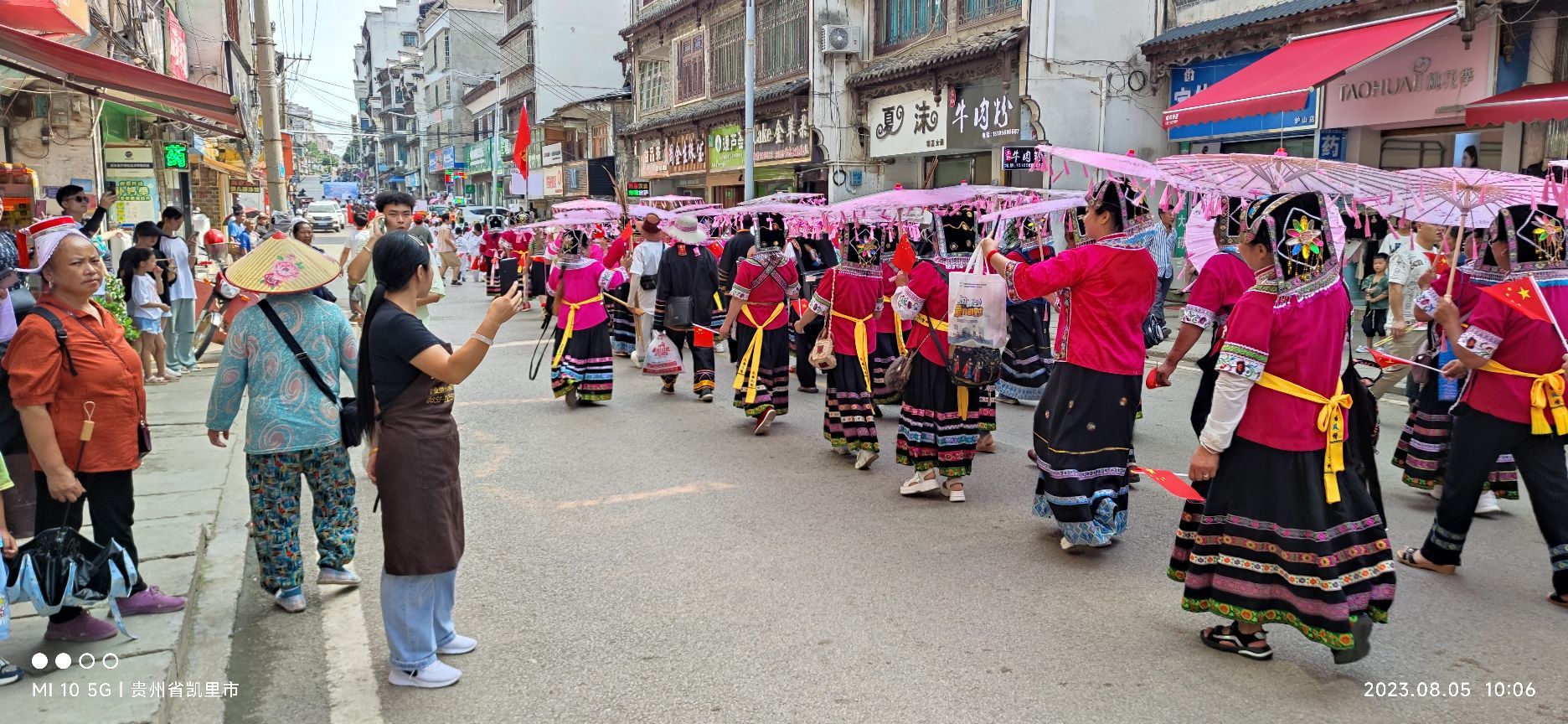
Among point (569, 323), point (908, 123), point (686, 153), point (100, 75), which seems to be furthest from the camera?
point (686, 153)

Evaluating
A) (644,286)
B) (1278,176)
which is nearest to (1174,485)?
(1278,176)

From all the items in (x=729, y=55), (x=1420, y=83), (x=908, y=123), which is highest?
(x=729, y=55)

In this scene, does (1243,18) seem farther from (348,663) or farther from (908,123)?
(348,663)

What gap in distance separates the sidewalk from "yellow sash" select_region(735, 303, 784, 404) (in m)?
3.65

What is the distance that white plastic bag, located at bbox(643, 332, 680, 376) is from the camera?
33.5ft

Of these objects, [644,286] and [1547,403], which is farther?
[644,286]

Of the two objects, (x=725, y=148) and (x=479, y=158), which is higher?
(x=479, y=158)

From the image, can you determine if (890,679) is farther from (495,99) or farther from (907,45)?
(495,99)

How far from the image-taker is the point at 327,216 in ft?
169

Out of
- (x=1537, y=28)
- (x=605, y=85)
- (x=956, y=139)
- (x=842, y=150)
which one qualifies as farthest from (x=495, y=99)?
(x=1537, y=28)

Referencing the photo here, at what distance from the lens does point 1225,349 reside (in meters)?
3.95

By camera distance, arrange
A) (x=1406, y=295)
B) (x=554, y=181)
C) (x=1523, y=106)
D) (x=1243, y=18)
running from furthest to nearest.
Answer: (x=554, y=181)
(x=1243, y=18)
(x=1523, y=106)
(x=1406, y=295)

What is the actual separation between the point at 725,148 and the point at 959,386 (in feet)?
80.4

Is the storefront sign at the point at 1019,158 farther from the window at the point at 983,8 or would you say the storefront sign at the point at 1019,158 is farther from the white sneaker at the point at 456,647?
the window at the point at 983,8
